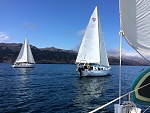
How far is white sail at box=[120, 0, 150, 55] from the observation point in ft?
15.6

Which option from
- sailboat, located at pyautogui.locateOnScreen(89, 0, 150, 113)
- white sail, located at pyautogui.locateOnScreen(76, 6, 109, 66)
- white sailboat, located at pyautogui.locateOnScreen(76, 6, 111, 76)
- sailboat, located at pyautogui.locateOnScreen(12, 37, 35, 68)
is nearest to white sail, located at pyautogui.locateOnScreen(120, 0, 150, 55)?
sailboat, located at pyautogui.locateOnScreen(89, 0, 150, 113)

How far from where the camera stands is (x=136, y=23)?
4824mm

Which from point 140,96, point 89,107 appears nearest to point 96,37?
point 89,107

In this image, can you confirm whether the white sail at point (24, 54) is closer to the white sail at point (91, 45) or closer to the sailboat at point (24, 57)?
the sailboat at point (24, 57)

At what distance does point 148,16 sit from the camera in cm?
477

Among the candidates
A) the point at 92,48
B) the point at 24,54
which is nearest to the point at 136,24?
the point at 92,48

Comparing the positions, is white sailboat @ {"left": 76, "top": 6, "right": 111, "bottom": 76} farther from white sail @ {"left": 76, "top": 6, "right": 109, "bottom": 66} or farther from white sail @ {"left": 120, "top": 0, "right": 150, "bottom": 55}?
white sail @ {"left": 120, "top": 0, "right": 150, "bottom": 55}

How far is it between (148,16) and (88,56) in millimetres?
40173

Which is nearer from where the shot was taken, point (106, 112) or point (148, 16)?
point (148, 16)

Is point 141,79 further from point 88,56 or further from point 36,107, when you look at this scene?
point 88,56

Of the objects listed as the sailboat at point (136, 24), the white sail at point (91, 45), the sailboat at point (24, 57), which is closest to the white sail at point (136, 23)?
the sailboat at point (136, 24)

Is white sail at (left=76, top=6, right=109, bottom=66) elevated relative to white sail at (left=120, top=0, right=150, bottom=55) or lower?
elevated

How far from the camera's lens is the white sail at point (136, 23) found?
15.6 feet

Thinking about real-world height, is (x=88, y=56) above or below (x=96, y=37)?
below
